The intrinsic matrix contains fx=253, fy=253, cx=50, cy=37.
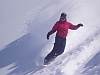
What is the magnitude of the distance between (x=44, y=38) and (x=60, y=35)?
187 centimetres

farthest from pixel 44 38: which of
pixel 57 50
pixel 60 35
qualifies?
pixel 60 35

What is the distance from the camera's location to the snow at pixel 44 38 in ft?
24.8

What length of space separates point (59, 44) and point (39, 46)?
5.22 feet

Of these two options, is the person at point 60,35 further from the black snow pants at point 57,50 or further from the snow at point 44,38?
the snow at point 44,38

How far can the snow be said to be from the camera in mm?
7547

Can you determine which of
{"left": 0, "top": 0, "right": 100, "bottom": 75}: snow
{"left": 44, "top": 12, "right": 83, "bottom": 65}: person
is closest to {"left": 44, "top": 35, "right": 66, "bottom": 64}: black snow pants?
{"left": 44, "top": 12, "right": 83, "bottom": 65}: person

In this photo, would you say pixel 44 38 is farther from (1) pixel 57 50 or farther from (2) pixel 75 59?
(2) pixel 75 59

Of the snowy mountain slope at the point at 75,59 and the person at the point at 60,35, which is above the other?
the person at the point at 60,35

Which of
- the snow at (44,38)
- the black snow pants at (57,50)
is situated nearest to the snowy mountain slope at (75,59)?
the snow at (44,38)

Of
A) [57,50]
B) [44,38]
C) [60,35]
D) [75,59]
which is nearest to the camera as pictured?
[75,59]

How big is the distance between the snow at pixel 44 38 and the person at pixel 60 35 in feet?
0.65

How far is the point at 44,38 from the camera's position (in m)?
9.86

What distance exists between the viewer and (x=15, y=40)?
10539 mm

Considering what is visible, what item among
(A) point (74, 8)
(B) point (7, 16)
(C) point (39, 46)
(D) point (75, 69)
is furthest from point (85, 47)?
(B) point (7, 16)
